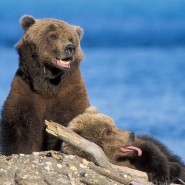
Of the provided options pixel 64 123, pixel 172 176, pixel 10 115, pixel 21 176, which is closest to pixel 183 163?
pixel 172 176

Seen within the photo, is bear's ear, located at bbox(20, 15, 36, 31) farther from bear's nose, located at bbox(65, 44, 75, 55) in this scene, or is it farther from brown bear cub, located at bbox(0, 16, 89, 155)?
bear's nose, located at bbox(65, 44, 75, 55)

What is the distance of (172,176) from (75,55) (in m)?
1.74

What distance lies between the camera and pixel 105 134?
19.2ft

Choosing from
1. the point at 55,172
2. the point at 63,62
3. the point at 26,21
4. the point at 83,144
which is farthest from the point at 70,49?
the point at 55,172

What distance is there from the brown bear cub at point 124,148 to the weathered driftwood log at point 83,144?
22 cm

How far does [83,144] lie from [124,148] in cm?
62

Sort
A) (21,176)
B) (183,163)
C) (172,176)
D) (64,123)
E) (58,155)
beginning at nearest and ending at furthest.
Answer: (21,176) → (58,155) → (172,176) → (183,163) → (64,123)

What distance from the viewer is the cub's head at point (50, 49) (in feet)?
23.1

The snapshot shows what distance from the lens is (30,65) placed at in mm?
7039

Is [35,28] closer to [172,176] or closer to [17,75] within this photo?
[17,75]

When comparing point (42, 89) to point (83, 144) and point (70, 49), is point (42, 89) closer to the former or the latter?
point (70, 49)

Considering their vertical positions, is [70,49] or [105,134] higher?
[70,49]

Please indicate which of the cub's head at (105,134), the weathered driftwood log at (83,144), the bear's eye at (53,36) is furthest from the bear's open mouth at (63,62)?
the weathered driftwood log at (83,144)

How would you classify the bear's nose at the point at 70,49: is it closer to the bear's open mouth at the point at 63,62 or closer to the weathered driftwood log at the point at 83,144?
the bear's open mouth at the point at 63,62
